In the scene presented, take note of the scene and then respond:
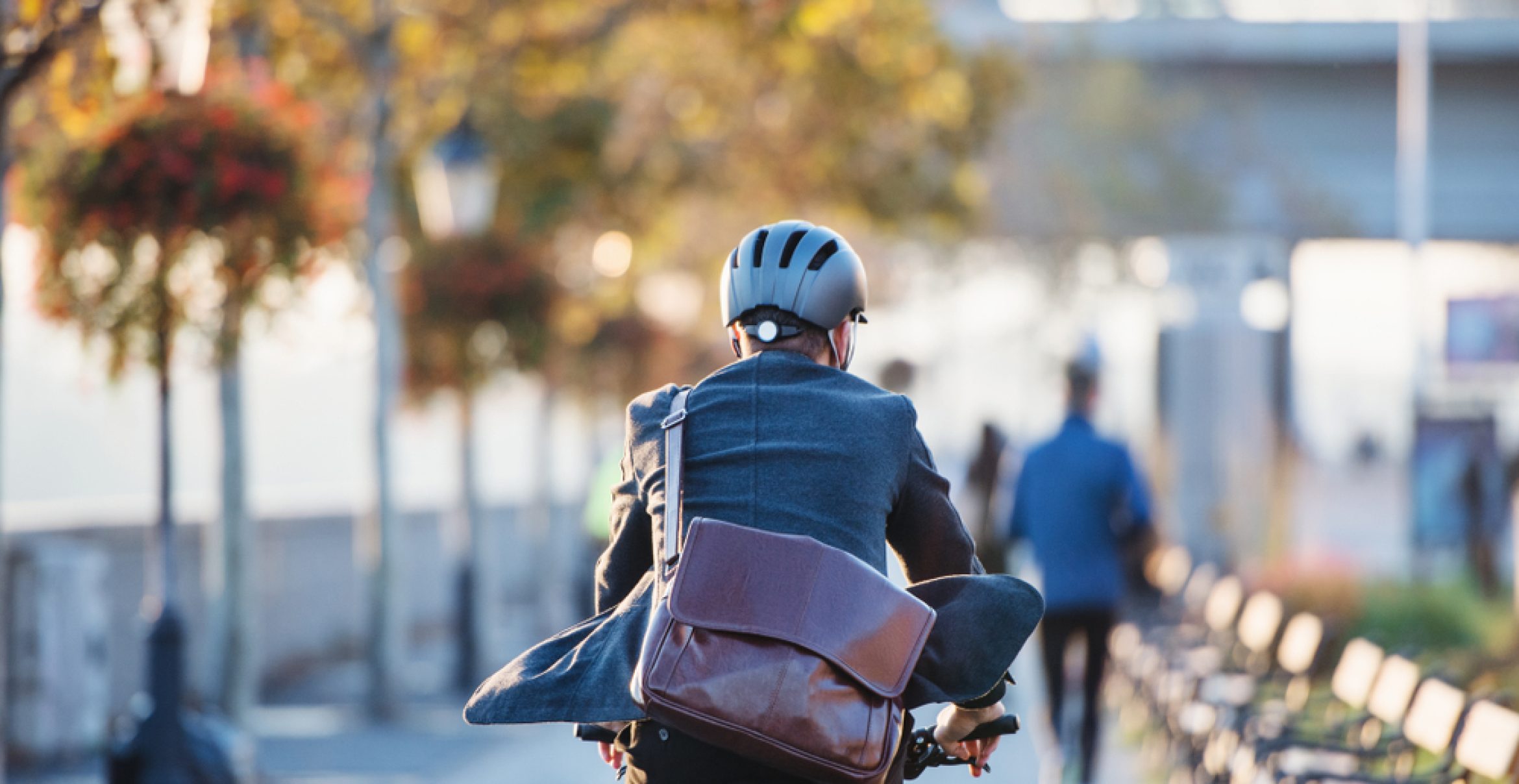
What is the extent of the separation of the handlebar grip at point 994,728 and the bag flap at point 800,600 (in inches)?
18.2

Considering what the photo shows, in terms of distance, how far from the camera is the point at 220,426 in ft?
33.8

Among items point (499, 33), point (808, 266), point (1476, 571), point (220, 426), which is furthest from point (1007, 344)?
point (808, 266)

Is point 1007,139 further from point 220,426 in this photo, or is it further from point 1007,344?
point 1007,344

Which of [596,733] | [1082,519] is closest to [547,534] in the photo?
[1082,519]

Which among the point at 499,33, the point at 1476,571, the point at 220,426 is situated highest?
the point at 499,33

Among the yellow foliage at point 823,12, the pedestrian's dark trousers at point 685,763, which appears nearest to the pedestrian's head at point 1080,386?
the yellow foliage at point 823,12

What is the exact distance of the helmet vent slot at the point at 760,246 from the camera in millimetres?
3787

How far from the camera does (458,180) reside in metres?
14.0

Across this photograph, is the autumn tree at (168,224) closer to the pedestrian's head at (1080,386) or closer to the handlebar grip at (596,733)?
the pedestrian's head at (1080,386)

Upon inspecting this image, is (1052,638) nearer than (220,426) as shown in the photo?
Yes

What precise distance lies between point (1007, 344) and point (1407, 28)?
33242 mm

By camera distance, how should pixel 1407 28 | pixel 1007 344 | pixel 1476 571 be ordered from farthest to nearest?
1. pixel 1007 344
2. pixel 1407 28
3. pixel 1476 571

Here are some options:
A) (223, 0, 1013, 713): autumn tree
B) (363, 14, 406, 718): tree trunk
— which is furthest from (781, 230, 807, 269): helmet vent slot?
(363, 14, 406, 718): tree trunk

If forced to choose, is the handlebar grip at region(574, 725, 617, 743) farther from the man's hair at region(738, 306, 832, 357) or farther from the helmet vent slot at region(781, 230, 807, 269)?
the helmet vent slot at region(781, 230, 807, 269)
